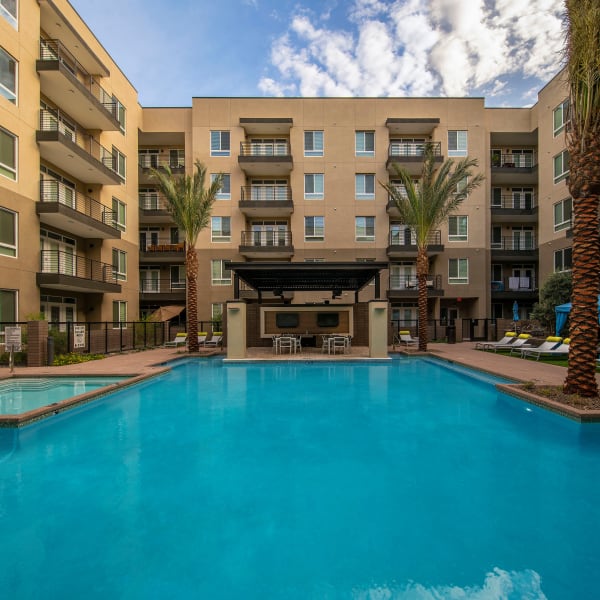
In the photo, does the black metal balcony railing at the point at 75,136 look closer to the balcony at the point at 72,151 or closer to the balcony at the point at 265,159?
the balcony at the point at 72,151

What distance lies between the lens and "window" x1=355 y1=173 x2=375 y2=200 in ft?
89.5

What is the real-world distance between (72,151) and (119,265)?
8.04m

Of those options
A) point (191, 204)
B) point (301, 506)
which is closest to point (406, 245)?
point (191, 204)

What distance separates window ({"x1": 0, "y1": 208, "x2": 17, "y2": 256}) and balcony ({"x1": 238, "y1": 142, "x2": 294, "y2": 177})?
1513cm

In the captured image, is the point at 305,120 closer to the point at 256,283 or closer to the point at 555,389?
the point at 256,283

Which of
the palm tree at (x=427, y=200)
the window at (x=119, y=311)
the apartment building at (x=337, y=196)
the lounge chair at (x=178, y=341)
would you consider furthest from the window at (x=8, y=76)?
the palm tree at (x=427, y=200)

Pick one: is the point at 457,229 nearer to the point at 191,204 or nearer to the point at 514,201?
the point at 514,201

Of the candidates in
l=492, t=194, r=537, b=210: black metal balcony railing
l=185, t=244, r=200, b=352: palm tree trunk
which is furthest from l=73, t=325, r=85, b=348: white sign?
l=492, t=194, r=537, b=210: black metal balcony railing

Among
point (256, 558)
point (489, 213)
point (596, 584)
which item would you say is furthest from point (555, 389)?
point (489, 213)

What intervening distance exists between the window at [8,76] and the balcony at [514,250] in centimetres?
3131

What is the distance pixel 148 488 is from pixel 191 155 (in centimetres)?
2742

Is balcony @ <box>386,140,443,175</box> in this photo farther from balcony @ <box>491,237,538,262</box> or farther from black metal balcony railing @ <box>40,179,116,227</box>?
black metal balcony railing @ <box>40,179,116,227</box>

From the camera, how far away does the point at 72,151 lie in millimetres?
17453

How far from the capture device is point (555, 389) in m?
8.52
